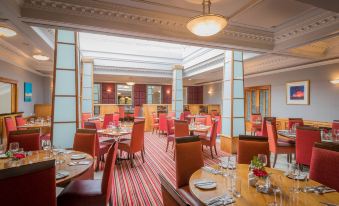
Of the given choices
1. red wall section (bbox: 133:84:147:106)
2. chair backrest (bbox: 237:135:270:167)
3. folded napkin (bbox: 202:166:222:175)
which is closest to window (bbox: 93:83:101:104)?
red wall section (bbox: 133:84:147:106)

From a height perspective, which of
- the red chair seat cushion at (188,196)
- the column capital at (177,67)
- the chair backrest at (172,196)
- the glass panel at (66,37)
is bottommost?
the red chair seat cushion at (188,196)

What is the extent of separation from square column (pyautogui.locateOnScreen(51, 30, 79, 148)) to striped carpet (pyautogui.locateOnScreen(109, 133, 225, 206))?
4.08ft

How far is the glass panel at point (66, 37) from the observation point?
376 centimetres

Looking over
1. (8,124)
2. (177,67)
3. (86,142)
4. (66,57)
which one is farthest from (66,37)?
(177,67)

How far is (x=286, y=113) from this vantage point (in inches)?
301

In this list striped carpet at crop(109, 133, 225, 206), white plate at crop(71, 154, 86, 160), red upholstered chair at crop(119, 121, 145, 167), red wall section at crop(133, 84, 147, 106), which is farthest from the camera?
red wall section at crop(133, 84, 147, 106)

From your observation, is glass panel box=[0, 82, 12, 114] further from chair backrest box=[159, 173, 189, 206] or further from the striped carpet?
chair backrest box=[159, 173, 189, 206]

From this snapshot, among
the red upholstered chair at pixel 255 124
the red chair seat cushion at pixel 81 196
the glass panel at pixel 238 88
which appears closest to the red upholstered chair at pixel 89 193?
the red chair seat cushion at pixel 81 196

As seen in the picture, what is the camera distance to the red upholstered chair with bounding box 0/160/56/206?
116 cm

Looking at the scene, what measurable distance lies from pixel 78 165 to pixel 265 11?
3.80 metres

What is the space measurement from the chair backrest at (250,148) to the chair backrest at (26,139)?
296cm

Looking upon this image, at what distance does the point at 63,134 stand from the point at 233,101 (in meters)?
4.16

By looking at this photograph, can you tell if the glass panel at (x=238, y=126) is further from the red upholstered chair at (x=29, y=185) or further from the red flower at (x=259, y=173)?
the red upholstered chair at (x=29, y=185)

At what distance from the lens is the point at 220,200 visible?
1373 millimetres
